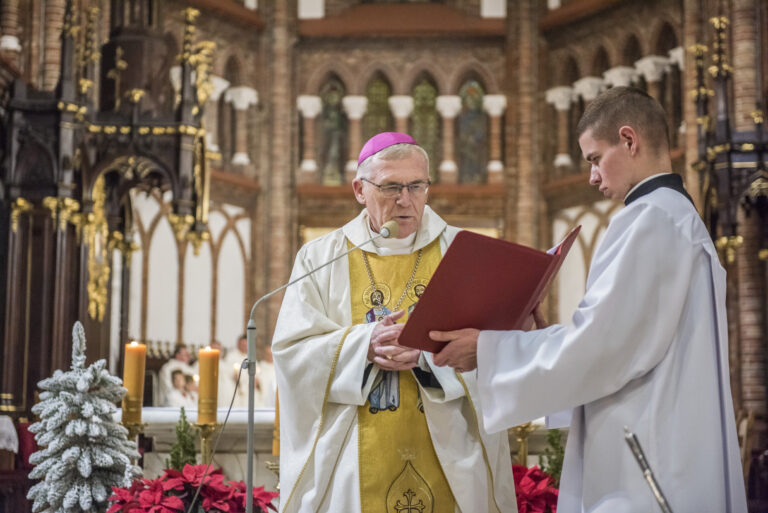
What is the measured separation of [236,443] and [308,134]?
11.7 metres

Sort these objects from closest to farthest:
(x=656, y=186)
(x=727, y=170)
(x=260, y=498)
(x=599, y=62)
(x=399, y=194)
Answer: (x=656, y=186) < (x=399, y=194) < (x=260, y=498) < (x=727, y=170) < (x=599, y=62)

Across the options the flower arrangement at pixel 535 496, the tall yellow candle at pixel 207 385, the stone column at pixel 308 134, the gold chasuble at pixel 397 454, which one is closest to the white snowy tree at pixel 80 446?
the tall yellow candle at pixel 207 385

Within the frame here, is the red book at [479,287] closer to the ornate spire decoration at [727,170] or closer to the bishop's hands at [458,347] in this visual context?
the bishop's hands at [458,347]

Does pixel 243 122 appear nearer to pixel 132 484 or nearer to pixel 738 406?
pixel 738 406

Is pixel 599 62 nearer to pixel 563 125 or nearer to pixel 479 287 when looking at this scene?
pixel 563 125

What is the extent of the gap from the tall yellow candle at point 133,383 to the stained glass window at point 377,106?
40.5ft

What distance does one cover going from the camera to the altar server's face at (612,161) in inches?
115

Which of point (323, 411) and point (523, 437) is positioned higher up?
point (323, 411)

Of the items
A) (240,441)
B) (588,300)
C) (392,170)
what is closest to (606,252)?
(588,300)

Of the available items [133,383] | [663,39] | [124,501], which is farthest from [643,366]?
[663,39]

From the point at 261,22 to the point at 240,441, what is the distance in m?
12.3

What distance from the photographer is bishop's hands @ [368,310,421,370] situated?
337 cm

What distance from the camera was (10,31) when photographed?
10.2 metres

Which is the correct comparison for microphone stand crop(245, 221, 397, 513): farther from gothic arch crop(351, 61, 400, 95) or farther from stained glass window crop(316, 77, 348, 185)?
gothic arch crop(351, 61, 400, 95)
